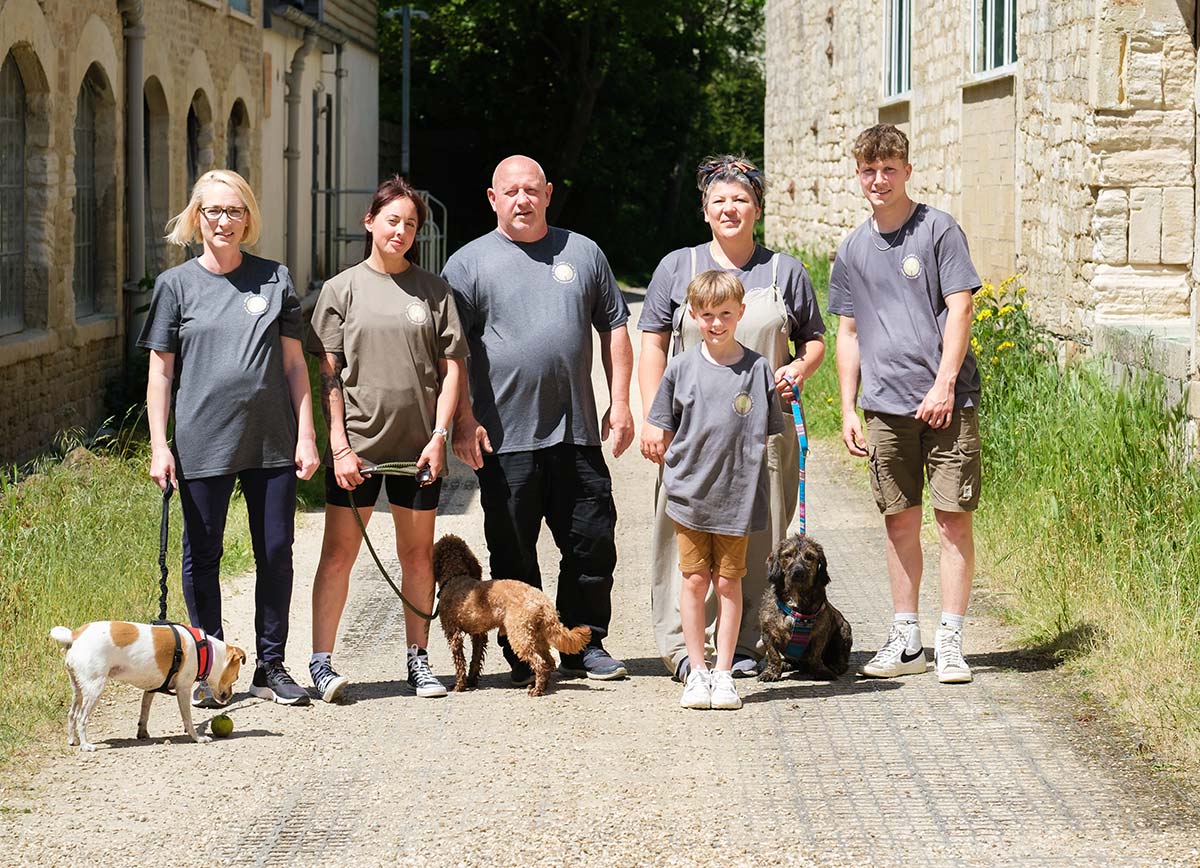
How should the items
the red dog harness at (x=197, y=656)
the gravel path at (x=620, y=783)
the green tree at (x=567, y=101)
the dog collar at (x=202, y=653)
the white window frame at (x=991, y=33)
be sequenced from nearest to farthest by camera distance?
1. the gravel path at (x=620, y=783)
2. the red dog harness at (x=197, y=656)
3. the dog collar at (x=202, y=653)
4. the white window frame at (x=991, y=33)
5. the green tree at (x=567, y=101)

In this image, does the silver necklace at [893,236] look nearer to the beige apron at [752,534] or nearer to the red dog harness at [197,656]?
the beige apron at [752,534]

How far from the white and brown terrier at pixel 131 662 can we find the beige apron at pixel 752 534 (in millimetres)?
1609

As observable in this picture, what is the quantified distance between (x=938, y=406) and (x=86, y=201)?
339 inches

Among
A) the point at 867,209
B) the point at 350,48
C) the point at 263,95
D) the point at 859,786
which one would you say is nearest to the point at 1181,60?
the point at 859,786

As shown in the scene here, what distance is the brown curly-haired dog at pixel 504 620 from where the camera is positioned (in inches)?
218

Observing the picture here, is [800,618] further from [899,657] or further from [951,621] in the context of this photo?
[951,621]

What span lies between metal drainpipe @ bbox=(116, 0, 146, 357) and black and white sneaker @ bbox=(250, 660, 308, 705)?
7.85 m

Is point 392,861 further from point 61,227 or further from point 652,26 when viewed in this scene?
point 652,26

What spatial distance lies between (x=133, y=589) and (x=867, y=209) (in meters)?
12.0

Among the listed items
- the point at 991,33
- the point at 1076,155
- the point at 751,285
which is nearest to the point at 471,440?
the point at 751,285

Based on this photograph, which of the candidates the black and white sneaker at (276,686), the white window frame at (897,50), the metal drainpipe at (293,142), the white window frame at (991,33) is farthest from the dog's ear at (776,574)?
the metal drainpipe at (293,142)

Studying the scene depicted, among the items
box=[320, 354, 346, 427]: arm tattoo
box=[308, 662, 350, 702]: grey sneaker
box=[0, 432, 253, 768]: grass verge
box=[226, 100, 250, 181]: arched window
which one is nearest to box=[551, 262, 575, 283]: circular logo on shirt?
box=[320, 354, 346, 427]: arm tattoo

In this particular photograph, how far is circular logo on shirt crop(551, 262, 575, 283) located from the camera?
562cm

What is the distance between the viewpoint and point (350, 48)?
23.9m
